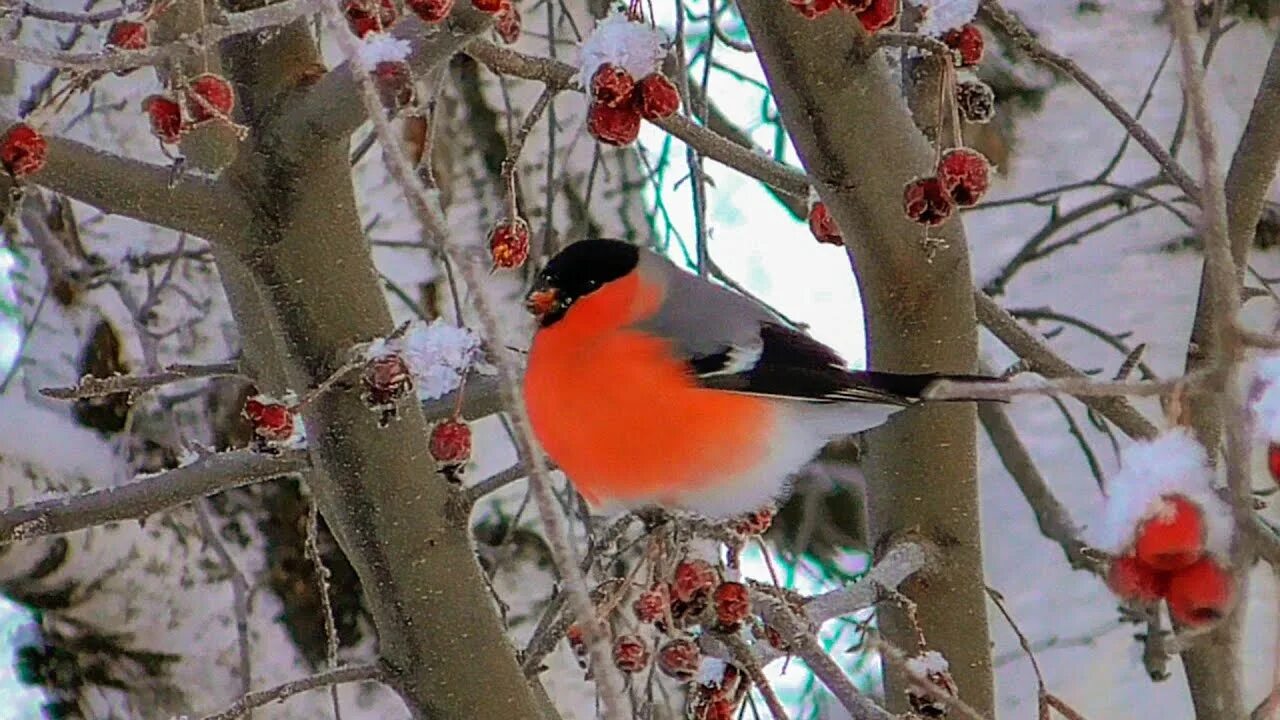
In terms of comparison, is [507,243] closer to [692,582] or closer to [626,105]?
[626,105]

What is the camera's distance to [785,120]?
4.73ft

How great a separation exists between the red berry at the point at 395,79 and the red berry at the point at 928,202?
400 millimetres

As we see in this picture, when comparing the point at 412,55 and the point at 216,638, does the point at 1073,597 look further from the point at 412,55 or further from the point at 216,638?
the point at 412,55

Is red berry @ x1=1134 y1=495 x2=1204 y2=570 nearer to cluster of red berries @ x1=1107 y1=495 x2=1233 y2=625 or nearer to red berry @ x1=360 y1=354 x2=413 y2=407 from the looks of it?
cluster of red berries @ x1=1107 y1=495 x2=1233 y2=625

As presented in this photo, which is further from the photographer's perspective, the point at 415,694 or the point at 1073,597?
the point at 1073,597

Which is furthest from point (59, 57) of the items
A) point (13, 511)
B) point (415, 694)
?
point (415, 694)

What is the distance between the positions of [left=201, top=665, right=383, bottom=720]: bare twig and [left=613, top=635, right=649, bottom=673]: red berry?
293 mm

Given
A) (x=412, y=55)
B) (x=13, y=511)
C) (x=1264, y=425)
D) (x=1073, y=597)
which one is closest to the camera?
(x=1264, y=425)

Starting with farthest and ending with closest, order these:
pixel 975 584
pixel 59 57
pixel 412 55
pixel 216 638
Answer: pixel 216 638 → pixel 975 584 → pixel 412 55 → pixel 59 57

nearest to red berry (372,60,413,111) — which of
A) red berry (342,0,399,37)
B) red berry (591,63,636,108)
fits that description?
red berry (342,0,399,37)

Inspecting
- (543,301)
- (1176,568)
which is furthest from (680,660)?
Result: (543,301)

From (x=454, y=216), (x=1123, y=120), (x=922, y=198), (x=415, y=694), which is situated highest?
(x=454, y=216)

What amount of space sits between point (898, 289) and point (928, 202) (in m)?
0.27

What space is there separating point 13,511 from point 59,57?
2.09 ft
